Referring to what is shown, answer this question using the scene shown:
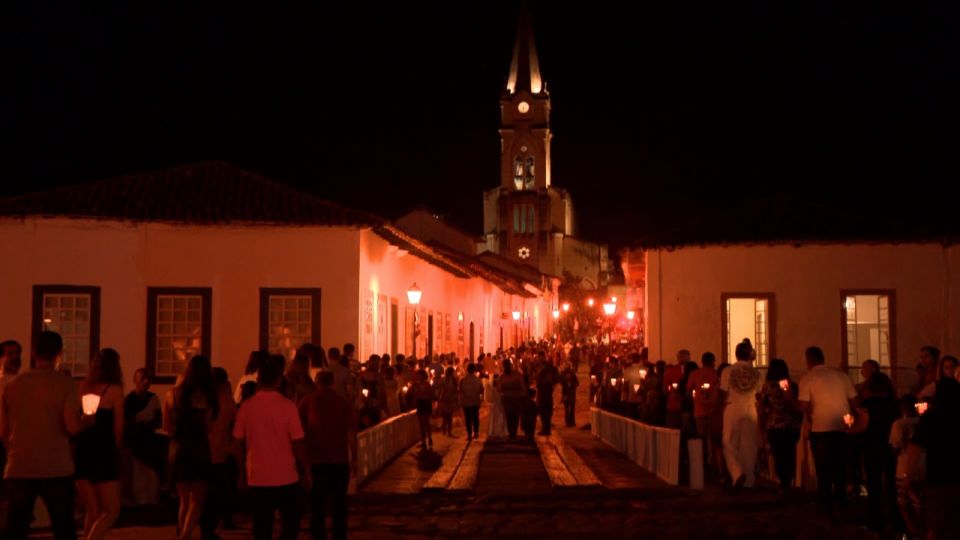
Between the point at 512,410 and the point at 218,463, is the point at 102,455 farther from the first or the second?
the point at 512,410

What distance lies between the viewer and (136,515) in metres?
13.3

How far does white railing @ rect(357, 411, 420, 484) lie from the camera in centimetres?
1670

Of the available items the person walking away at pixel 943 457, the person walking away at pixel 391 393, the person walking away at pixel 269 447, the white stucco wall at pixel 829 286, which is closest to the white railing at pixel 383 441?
the person walking away at pixel 391 393

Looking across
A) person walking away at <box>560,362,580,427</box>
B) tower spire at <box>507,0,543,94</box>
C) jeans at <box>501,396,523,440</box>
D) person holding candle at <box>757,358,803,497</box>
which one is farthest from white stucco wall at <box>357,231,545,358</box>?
tower spire at <box>507,0,543,94</box>

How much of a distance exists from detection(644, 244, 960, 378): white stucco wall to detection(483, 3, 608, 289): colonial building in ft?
295

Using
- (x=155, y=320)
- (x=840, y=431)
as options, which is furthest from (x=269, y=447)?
(x=155, y=320)

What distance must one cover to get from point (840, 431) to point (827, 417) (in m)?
0.24

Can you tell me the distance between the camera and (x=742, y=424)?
15.3 metres

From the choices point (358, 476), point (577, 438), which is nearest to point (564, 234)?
point (577, 438)

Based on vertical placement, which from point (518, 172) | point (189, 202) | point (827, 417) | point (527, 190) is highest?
point (518, 172)

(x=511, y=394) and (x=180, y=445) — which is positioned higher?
(x=180, y=445)

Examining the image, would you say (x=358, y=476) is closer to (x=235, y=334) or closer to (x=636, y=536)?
(x=636, y=536)

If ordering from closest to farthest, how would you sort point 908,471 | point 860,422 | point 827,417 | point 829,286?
point 908,471 → point 860,422 → point 827,417 → point 829,286

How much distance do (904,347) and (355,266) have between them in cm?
1025
